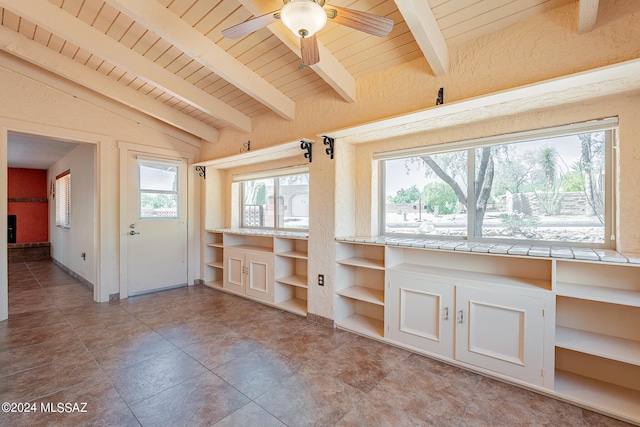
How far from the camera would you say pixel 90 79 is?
11.0 feet

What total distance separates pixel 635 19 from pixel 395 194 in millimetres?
2053

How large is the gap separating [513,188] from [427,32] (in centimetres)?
148

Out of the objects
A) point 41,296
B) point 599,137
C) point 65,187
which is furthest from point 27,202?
point 599,137

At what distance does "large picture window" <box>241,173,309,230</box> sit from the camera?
4.04 meters

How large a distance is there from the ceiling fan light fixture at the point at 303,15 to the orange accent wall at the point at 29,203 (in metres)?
9.35

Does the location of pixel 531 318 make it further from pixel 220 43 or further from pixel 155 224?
pixel 155 224

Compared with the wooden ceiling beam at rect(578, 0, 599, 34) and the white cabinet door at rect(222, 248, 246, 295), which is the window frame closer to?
the white cabinet door at rect(222, 248, 246, 295)

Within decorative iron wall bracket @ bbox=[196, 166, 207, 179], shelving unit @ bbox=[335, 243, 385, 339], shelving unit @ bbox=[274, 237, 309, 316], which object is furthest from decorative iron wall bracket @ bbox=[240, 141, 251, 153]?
shelving unit @ bbox=[335, 243, 385, 339]

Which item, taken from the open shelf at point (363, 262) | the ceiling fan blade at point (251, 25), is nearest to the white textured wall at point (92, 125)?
the ceiling fan blade at point (251, 25)

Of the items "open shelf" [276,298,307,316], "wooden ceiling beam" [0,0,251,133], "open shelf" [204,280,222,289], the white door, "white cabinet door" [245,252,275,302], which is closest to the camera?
"wooden ceiling beam" [0,0,251,133]

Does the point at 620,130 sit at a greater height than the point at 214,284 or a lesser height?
greater

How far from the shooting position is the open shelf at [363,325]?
284 cm

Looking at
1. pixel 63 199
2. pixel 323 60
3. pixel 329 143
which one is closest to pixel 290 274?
pixel 329 143

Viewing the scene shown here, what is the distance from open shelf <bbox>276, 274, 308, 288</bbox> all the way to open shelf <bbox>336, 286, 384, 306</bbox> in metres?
0.53
